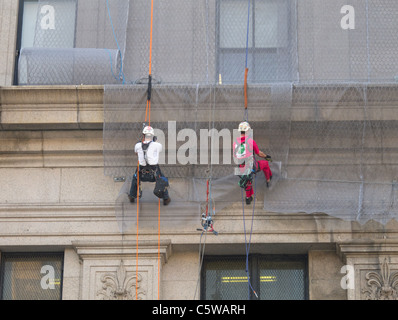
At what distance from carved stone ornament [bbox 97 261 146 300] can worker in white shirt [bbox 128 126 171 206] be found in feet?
5.08

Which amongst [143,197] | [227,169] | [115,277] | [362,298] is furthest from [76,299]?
[362,298]

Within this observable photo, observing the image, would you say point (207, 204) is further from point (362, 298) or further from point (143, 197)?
point (362, 298)

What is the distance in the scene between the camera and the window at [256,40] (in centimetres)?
1945

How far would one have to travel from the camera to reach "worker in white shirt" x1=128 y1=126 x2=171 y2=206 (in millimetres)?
17641

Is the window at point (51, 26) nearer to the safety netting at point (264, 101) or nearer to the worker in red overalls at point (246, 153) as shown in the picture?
the safety netting at point (264, 101)

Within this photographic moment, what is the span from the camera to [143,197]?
18.6 metres

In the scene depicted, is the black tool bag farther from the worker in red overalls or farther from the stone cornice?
the worker in red overalls

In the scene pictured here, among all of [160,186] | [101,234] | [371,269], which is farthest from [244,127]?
[371,269]

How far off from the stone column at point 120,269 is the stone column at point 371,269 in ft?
10.6

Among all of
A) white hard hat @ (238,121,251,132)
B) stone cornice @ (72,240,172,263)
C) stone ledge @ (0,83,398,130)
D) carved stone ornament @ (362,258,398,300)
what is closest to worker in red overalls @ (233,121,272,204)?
white hard hat @ (238,121,251,132)

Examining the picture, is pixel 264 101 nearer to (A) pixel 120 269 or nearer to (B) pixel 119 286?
(A) pixel 120 269

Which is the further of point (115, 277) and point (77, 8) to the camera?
point (77, 8)

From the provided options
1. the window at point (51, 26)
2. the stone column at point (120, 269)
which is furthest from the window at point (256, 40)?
the stone column at point (120, 269)

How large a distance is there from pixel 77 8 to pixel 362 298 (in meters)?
7.76
